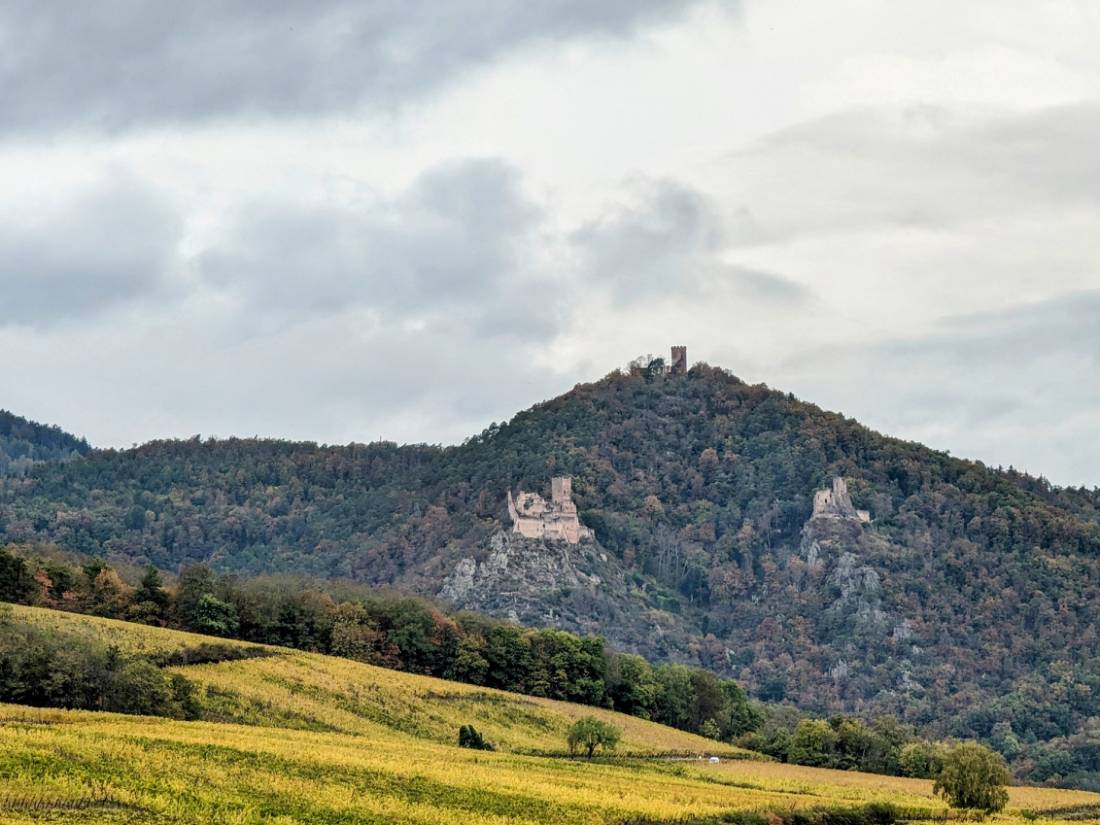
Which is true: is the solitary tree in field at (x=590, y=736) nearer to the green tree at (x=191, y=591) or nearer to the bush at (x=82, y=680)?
the bush at (x=82, y=680)

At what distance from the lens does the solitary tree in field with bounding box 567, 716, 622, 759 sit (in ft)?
328

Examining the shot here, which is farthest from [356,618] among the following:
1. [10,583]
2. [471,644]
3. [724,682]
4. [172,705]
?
[172,705]

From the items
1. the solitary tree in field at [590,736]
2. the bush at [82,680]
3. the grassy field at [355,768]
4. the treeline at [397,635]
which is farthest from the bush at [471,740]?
the treeline at [397,635]

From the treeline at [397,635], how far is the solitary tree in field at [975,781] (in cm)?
5415

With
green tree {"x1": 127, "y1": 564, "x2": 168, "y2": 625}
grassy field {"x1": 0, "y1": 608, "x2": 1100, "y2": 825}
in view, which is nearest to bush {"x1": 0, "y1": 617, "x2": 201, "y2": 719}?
grassy field {"x1": 0, "y1": 608, "x2": 1100, "y2": 825}

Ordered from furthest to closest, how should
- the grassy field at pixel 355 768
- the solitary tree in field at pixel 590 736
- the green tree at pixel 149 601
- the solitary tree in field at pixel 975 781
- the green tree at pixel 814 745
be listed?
1. the green tree at pixel 149 601
2. the green tree at pixel 814 745
3. the solitary tree in field at pixel 590 736
4. the solitary tree in field at pixel 975 781
5. the grassy field at pixel 355 768

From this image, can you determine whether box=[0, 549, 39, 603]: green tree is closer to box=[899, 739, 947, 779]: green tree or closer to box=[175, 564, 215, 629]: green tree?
box=[175, 564, 215, 629]: green tree

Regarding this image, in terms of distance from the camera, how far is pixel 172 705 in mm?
87000

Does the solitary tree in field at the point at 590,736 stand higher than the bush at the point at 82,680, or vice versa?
the bush at the point at 82,680

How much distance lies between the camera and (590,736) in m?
100

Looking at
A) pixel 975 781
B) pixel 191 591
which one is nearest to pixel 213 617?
pixel 191 591

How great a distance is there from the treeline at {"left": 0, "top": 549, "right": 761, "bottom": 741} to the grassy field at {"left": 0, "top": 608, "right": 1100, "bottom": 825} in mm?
9121

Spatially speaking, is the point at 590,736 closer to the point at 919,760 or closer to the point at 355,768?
the point at 919,760

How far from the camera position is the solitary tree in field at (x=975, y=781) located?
3194 inches
